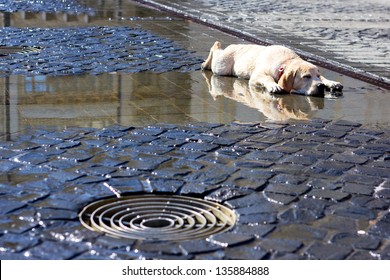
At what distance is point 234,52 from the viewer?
1177 cm

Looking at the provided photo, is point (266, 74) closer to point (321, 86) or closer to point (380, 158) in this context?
point (321, 86)

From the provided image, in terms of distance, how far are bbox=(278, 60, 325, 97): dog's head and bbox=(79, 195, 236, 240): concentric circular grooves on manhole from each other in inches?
169

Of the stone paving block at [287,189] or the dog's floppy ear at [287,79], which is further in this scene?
the dog's floppy ear at [287,79]

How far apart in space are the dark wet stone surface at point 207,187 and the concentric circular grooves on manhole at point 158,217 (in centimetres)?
10

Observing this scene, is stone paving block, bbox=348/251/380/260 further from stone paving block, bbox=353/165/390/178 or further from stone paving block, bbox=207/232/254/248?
stone paving block, bbox=353/165/390/178

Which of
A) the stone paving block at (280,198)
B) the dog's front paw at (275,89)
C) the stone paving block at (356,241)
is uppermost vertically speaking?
the stone paving block at (356,241)

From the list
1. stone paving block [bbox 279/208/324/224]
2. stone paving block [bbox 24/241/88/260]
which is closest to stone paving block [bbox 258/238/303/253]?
stone paving block [bbox 279/208/324/224]

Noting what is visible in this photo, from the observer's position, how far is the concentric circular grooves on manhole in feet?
19.4

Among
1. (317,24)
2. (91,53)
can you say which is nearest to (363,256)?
(91,53)

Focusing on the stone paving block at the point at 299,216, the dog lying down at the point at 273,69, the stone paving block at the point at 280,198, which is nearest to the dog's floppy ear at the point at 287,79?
the dog lying down at the point at 273,69

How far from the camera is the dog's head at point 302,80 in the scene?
34.6 ft

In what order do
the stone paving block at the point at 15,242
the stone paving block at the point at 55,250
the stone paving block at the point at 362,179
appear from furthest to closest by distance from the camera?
1. the stone paving block at the point at 362,179
2. the stone paving block at the point at 15,242
3. the stone paving block at the point at 55,250

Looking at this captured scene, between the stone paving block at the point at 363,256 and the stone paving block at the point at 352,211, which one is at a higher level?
the stone paving block at the point at 363,256

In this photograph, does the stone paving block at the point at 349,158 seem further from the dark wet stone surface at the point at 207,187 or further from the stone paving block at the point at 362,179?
the stone paving block at the point at 362,179
